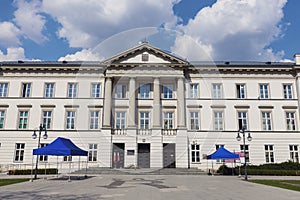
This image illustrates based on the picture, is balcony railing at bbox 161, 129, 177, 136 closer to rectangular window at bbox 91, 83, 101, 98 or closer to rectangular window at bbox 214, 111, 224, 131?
rectangular window at bbox 214, 111, 224, 131

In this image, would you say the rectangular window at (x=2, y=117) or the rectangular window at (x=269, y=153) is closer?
the rectangular window at (x=269, y=153)

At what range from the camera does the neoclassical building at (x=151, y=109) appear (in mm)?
29328

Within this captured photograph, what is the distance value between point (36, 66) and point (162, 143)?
60.3 ft

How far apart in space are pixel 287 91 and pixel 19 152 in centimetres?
3334

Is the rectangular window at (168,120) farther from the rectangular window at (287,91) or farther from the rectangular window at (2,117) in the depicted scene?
the rectangular window at (2,117)

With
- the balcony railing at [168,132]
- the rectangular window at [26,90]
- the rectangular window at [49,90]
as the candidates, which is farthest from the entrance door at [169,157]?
the rectangular window at [26,90]

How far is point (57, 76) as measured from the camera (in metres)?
32.7

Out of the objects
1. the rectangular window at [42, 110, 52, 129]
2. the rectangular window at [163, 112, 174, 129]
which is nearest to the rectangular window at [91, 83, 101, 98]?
the rectangular window at [42, 110, 52, 129]

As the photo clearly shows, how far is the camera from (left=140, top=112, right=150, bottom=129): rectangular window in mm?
30698

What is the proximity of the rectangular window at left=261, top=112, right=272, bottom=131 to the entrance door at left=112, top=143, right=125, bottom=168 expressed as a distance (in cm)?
1711

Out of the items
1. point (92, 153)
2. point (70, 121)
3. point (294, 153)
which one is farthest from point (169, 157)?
point (294, 153)

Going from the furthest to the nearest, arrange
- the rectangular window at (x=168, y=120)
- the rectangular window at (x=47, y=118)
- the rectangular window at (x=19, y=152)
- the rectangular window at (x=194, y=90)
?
the rectangular window at (x=194, y=90), the rectangular window at (x=47, y=118), the rectangular window at (x=168, y=120), the rectangular window at (x=19, y=152)

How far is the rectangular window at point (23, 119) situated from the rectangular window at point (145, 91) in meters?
14.3

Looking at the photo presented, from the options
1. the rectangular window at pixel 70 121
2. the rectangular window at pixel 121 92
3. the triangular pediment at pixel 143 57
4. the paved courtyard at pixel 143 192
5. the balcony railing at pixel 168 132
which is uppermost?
the triangular pediment at pixel 143 57
